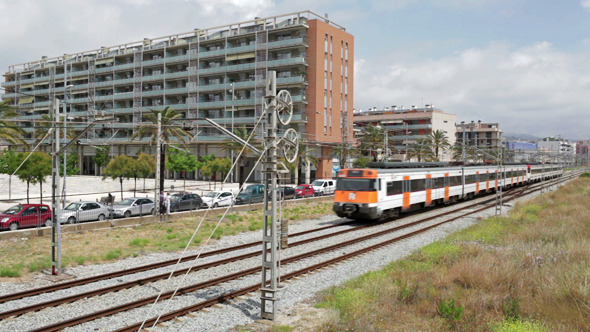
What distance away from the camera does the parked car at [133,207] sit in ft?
92.3

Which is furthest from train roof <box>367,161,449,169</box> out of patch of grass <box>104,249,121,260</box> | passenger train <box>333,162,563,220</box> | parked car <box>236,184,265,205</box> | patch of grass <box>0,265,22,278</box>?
patch of grass <box>0,265,22,278</box>

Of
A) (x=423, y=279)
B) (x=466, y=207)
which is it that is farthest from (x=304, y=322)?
(x=466, y=207)

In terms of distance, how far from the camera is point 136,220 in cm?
2530

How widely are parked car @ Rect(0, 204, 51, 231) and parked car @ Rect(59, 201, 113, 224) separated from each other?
43.2 inches

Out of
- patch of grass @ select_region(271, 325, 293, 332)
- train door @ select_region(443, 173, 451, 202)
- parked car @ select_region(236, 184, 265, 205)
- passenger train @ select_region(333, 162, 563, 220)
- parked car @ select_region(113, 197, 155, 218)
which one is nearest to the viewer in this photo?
patch of grass @ select_region(271, 325, 293, 332)

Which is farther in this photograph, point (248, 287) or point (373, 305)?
point (248, 287)

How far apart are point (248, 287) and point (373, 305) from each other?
3580 mm

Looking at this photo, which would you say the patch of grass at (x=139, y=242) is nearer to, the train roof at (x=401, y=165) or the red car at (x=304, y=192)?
the train roof at (x=401, y=165)

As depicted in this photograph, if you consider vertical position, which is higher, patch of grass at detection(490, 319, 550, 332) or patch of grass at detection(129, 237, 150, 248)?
patch of grass at detection(490, 319, 550, 332)

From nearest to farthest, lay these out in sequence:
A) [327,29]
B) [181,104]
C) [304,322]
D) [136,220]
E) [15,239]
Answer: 1. [304,322]
2. [15,239]
3. [136,220]
4. [327,29]
5. [181,104]

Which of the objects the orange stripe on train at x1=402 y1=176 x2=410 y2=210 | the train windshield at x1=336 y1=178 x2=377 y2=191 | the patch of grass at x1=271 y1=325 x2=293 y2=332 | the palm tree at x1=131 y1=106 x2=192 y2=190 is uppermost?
the palm tree at x1=131 y1=106 x2=192 y2=190

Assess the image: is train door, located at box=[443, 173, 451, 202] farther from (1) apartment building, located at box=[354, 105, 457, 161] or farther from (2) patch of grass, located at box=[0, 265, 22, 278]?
(1) apartment building, located at box=[354, 105, 457, 161]

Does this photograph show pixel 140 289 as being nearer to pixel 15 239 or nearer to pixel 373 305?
pixel 373 305

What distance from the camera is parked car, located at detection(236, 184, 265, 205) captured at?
35.1m
